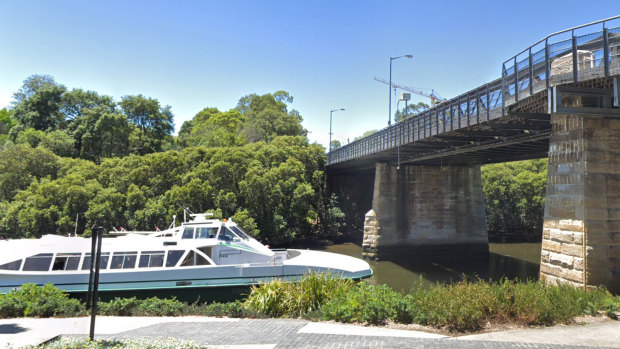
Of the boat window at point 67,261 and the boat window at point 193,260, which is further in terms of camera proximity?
the boat window at point 193,260

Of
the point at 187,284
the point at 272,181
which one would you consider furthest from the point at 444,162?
the point at 187,284

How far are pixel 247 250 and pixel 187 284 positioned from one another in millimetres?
2909

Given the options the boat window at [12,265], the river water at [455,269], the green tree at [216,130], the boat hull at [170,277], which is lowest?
the river water at [455,269]

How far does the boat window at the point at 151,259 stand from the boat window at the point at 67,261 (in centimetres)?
263

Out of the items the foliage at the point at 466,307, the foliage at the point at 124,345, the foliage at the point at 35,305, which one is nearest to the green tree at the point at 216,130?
the foliage at the point at 35,305

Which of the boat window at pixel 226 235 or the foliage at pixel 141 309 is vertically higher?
the boat window at pixel 226 235

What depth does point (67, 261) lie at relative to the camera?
16.5m

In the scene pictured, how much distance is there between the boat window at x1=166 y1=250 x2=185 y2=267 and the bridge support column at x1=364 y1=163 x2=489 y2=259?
2046 cm

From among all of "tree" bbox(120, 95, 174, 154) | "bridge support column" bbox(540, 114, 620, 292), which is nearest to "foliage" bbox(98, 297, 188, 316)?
"bridge support column" bbox(540, 114, 620, 292)

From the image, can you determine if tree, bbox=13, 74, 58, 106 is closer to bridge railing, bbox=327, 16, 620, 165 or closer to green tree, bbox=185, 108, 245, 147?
green tree, bbox=185, 108, 245, 147

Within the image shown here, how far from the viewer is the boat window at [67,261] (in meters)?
16.4

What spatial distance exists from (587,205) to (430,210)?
2197 centimetres

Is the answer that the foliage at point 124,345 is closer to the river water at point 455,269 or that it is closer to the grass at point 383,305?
the grass at point 383,305

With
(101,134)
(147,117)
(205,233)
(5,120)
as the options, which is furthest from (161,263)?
(5,120)
